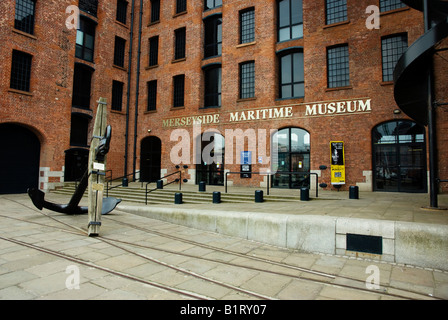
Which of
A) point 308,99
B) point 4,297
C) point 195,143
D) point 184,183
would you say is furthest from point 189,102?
point 4,297

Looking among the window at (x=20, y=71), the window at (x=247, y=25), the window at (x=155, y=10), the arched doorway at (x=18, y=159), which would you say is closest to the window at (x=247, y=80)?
the window at (x=247, y=25)

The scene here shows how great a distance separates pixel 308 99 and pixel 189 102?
782cm

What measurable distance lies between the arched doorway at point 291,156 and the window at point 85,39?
14292mm

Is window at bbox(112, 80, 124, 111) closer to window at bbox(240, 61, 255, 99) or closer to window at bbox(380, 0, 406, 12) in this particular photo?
window at bbox(240, 61, 255, 99)

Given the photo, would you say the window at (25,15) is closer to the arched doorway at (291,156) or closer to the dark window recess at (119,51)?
the dark window recess at (119,51)

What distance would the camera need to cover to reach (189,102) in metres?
18.2

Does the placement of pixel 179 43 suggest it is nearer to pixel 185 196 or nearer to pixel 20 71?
pixel 20 71

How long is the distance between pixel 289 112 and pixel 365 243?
34.8ft

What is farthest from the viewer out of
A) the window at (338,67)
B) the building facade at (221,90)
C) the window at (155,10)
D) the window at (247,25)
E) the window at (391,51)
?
the window at (155,10)

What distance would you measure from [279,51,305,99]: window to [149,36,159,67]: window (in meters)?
9.85

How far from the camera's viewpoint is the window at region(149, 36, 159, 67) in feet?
67.3

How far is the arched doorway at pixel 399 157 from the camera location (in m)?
12.3

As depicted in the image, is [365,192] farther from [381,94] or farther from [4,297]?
[4,297]

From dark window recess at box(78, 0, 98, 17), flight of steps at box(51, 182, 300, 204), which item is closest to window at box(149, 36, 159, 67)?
dark window recess at box(78, 0, 98, 17)
